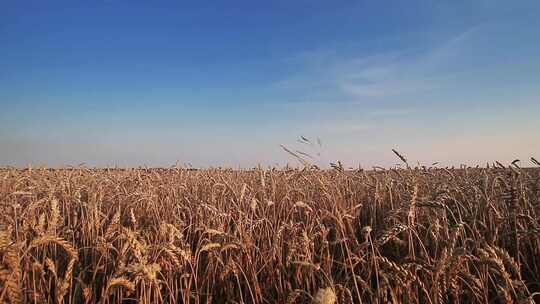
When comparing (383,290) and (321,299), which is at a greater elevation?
(321,299)

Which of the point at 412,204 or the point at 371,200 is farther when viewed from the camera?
the point at 371,200

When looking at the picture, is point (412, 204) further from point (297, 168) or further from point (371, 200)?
point (297, 168)

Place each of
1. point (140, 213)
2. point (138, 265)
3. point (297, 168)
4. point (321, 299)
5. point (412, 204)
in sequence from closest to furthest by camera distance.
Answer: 1. point (321, 299)
2. point (138, 265)
3. point (412, 204)
4. point (140, 213)
5. point (297, 168)

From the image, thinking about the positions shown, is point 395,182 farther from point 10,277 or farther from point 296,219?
point 10,277

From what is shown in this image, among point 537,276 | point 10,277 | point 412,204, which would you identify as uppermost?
point 412,204

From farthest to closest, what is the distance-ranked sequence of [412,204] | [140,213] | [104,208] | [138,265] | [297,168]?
[297,168] < [104,208] < [140,213] < [412,204] < [138,265]

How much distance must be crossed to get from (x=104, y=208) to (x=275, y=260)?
9.25ft

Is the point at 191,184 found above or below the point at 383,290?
above

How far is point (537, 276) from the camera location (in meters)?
3.47

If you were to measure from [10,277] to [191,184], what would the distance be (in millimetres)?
5120

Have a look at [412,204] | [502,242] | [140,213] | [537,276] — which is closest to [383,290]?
[412,204]

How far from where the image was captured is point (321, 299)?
1.29 m

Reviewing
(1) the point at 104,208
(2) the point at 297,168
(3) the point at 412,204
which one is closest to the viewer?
(3) the point at 412,204

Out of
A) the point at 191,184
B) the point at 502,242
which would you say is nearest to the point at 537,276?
the point at 502,242
